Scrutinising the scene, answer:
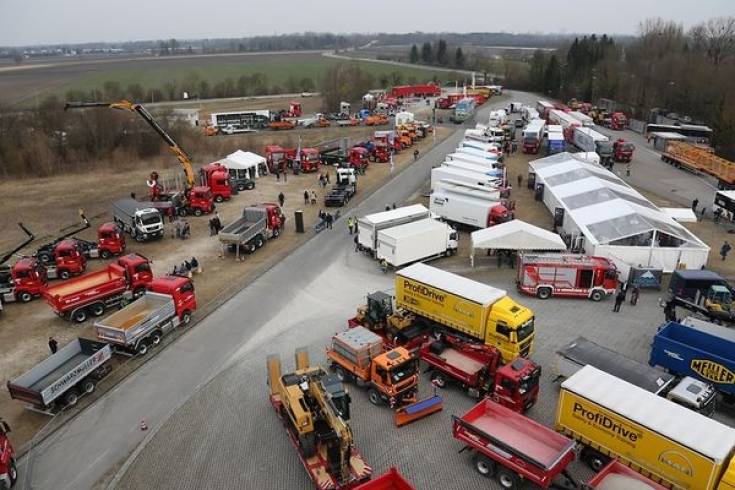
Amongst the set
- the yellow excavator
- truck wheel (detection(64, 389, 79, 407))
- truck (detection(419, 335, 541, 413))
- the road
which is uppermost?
the yellow excavator

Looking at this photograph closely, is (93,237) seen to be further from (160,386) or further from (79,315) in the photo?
(160,386)

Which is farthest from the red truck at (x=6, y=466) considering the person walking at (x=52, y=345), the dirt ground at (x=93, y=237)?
the person walking at (x=52, y=345)

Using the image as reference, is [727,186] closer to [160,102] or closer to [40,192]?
[40,192]

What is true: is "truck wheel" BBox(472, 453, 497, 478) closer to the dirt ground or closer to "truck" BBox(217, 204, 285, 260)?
the dirt ground

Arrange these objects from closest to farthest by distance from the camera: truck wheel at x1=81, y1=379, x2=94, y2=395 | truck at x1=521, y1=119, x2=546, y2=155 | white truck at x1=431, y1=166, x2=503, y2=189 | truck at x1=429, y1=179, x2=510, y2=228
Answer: truck wheel at x1=81, y1=379, x2=94, y2=395, truck at x1=429, y1=179, x2=510, y2=228, white truck at x1=431, y1=166, x2=503, y2=189, truck at x1=521, y1=119, x2=546, y2=155

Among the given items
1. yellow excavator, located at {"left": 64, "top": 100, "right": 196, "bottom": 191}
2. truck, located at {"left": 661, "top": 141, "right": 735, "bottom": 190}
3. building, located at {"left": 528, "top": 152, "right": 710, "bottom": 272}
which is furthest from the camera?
truck, located at {"left": 661, "top": 141, "right": 735, "bottom": 190}

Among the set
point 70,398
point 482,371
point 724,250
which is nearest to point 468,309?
point 482,371

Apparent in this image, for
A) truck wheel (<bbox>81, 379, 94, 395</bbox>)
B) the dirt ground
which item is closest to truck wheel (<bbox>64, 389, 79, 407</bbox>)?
truck wheel (<bbox>81, 379, 94, 395</bbox>)
